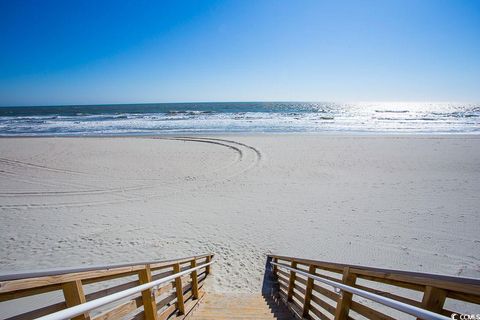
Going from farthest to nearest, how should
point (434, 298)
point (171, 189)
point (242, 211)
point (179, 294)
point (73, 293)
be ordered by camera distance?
1. point (171, 189)
2. point (242, 211)
3. point (179, 294)
4. point (434, 298)
5. point (73, 293)

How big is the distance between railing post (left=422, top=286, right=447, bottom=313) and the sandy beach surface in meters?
4.77

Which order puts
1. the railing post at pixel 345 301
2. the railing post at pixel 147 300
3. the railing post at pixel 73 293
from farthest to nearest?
the railing post at pixel 345 301 → the railing post at pixel 147 300 → the railing post at pixel 73 293

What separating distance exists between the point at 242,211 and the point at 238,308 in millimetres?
4993

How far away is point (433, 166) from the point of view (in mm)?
13930

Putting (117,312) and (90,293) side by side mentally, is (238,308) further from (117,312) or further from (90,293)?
(90,293)

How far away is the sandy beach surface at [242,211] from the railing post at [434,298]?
4.77m

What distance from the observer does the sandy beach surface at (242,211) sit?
648 centimetres

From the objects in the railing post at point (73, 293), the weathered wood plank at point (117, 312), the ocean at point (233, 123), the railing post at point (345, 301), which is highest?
the railing post at point (73, 293)

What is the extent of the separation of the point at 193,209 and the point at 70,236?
3.99 metres

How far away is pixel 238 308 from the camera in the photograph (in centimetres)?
420

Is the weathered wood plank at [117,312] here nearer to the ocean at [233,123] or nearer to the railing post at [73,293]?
the railing post at [73,293]

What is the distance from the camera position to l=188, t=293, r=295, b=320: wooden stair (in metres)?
3.73

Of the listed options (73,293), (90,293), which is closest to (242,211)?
(90,293)

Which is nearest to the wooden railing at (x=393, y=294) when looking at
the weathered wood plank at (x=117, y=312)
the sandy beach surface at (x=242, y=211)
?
the weathered wood plank at (x=117, y=312)
